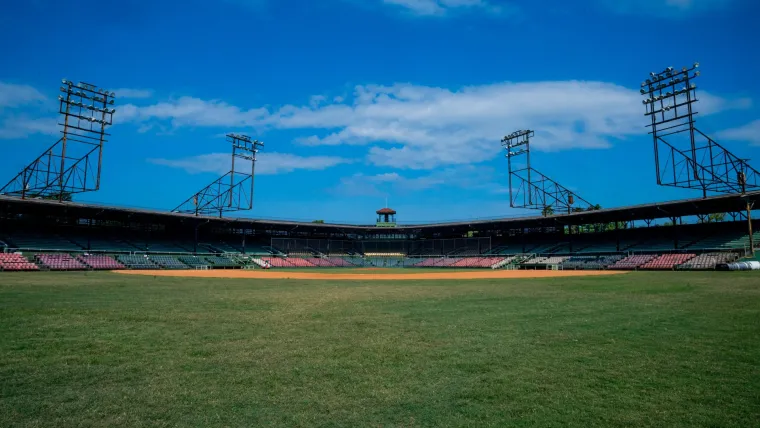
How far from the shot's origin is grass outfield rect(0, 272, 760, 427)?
4.04m

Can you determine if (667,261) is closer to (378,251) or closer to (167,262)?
(378,251)

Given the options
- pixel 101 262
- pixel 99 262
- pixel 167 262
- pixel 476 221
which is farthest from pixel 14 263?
pixel 476 221

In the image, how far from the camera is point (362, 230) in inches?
3031

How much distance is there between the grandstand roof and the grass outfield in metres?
38.2

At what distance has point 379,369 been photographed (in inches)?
219

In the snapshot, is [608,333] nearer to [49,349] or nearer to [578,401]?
[578,401]

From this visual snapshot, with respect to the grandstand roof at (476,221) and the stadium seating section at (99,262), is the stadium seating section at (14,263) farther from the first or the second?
the grandstand roof at (476,221)

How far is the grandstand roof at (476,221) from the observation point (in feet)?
136

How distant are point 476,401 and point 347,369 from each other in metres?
1.84

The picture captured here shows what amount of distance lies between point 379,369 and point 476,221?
62.6 meters

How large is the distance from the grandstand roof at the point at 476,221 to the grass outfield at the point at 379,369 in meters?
38.2

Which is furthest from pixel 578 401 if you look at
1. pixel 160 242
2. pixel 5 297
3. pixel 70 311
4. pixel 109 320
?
pixel 160 242

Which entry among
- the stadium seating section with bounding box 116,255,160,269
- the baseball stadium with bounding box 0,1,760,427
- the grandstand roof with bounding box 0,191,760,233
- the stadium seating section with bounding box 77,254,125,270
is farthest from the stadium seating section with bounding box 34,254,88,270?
the baseball stadium with bounding box 0,1,760,427

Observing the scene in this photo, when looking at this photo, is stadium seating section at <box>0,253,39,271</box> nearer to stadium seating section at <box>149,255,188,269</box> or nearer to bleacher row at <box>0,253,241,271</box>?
bleacher row at <box>0,253,241,271</box>
